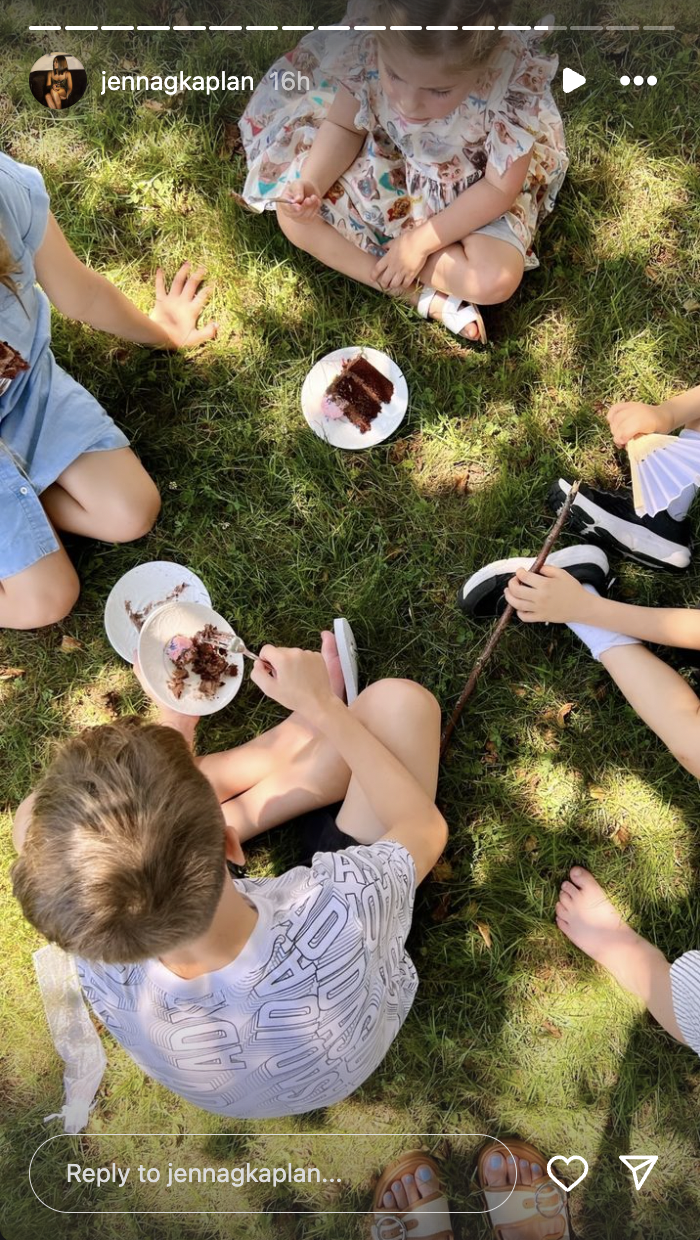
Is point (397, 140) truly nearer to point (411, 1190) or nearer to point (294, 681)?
point (294, 681)

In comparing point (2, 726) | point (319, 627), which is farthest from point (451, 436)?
point (2, 726)

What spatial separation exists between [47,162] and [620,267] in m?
1.93

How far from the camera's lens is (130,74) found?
283cm

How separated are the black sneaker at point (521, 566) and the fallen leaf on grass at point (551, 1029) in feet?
4.26

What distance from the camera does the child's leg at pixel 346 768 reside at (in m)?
2.33

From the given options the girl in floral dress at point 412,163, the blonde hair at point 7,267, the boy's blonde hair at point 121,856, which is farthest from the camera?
the girl in floral dress at point 412,163

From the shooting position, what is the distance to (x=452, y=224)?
2547 millimetres

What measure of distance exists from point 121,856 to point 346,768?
1009mm

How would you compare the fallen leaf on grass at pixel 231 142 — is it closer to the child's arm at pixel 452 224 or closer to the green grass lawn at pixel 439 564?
the green grass lawn at pixel 439 564

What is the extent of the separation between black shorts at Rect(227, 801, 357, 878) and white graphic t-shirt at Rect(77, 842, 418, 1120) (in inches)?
14.7

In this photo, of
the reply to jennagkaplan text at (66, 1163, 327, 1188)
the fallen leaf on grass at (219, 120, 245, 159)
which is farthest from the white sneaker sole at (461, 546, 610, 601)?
the reply to jennagkaplan text at (66, 1163, 327, 1188)

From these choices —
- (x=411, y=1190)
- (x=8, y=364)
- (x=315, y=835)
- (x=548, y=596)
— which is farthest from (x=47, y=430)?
(x=411, y=1190)

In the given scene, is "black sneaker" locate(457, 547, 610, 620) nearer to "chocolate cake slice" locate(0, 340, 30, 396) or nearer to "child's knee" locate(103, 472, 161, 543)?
"child's knee" locate(103, 472, 161, 543)

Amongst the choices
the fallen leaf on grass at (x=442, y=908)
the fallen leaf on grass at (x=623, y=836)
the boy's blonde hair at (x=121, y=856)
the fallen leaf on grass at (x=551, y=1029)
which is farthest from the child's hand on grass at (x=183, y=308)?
the fallen leaf on grass at (x=551, y=1029)
